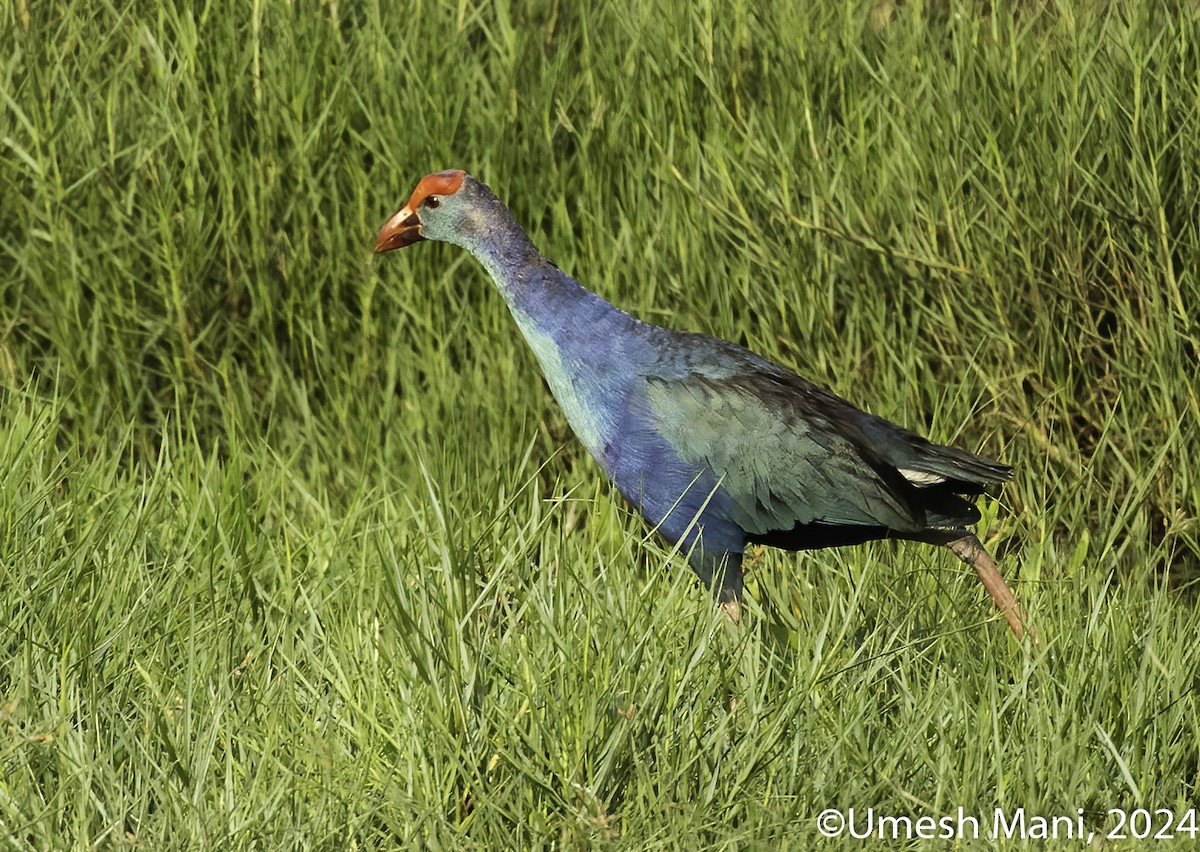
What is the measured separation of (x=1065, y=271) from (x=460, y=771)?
2.19m

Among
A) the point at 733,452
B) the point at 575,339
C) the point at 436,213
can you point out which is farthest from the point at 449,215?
the point at 733,452

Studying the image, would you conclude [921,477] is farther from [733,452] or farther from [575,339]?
[575,339]

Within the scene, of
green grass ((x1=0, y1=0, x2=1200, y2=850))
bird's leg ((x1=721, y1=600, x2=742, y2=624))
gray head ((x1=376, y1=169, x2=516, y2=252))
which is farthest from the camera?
gray head ((x1=376, y1=169, x2=516, y2=252))

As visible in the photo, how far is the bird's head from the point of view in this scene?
140 inches

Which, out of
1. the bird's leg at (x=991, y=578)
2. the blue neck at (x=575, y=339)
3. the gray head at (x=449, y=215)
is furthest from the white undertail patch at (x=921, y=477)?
the gray head at (x=449, y=215)

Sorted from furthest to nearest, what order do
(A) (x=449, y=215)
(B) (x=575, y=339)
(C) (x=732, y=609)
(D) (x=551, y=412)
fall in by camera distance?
(D) (x=551, y=412) → (A) (x=449, y=215) → (B) (x=575, y=339) → (C) (x=732, y=609)

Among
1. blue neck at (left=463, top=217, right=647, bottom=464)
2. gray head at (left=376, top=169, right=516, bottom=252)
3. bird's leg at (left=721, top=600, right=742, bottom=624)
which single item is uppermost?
gray head at (left=376, top=169, right=516, bottom=252)

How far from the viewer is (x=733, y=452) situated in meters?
3.23

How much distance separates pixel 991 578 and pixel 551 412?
58.4 inches

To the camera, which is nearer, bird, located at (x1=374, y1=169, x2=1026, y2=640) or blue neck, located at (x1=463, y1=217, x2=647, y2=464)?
bird, located at (x1=374, y1=169, x2=1026, y2=640)

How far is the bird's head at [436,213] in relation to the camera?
3566mm

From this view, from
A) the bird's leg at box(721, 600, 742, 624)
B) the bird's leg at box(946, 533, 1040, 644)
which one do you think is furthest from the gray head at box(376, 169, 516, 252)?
the bird's leg at box(946, 533, 1040, 644)

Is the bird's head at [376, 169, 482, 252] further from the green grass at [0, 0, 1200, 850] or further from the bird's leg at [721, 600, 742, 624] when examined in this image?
the bird's leg at [721, 600, 742, 624]

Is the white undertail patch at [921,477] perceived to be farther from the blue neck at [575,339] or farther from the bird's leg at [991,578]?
the blue neck at [575,339]
